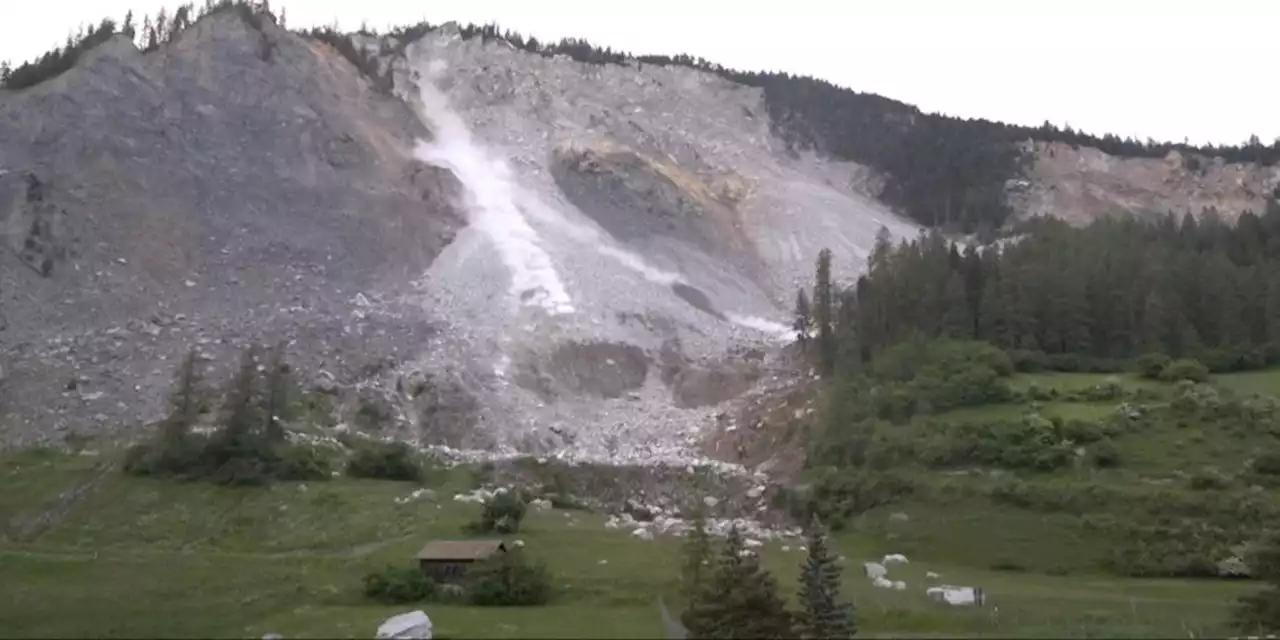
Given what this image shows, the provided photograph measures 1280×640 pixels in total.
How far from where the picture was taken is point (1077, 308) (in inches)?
2899

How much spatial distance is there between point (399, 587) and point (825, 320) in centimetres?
4974

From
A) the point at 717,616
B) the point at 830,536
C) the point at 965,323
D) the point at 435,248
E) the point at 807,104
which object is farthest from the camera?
the point at 807,104

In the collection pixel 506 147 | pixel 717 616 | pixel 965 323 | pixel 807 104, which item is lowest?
pixel 717 616

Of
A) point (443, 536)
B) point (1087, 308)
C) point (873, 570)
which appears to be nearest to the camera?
point (873, 570)

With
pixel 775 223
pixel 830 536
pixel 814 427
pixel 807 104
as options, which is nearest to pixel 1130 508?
pixel 830 536

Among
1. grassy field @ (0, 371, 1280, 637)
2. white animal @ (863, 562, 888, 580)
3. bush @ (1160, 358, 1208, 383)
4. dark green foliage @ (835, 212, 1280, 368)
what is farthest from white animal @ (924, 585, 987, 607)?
dark green foliage @ (835, 212, 1280, 368)

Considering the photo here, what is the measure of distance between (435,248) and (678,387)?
2725 centimetres

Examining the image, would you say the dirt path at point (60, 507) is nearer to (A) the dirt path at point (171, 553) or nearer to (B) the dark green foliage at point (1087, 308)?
(A) the dirt path at point (171, 553)

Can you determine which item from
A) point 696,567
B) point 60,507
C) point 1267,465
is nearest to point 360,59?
point 60,507

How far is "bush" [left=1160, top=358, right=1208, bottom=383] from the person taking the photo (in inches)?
2522

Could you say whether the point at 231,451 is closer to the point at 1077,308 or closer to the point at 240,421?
the point at 240,421

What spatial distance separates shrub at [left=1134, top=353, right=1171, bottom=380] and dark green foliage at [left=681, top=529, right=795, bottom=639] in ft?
147

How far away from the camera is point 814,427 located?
210 ft

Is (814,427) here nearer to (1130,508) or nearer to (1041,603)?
(1130,508)
